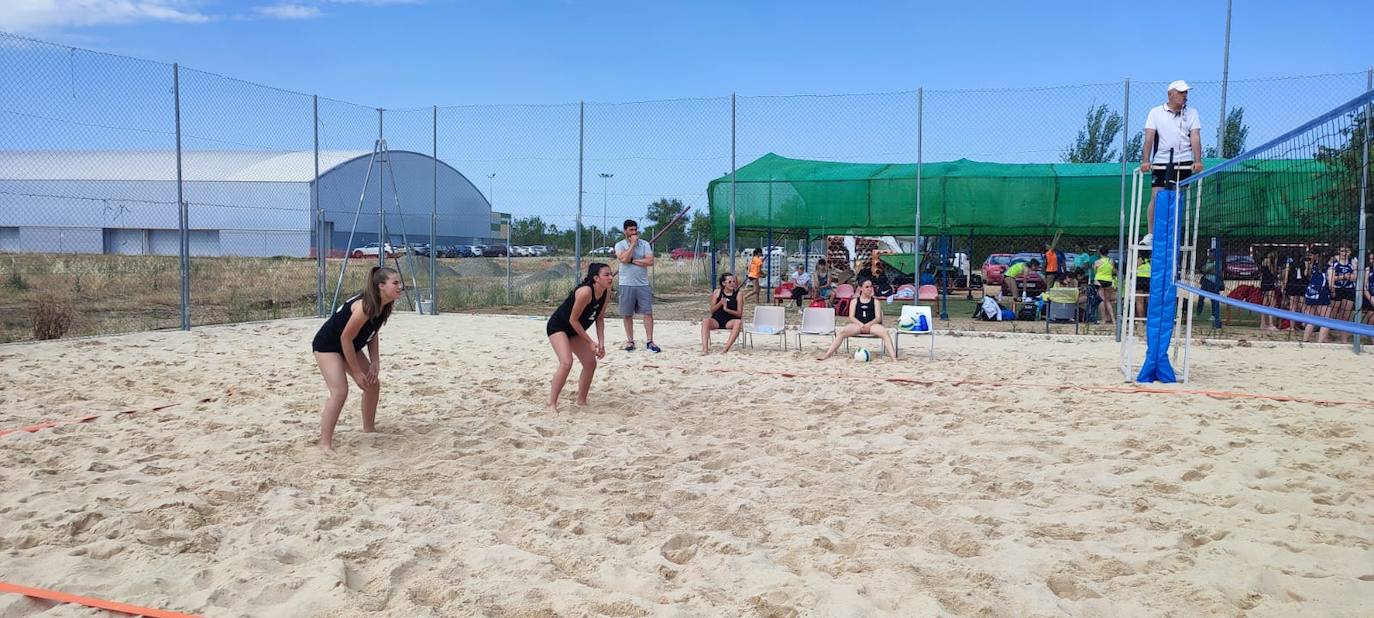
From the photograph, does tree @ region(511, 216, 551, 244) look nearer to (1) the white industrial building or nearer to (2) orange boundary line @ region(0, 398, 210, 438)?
(1) the white industrial building

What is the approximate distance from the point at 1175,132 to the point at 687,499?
5.29 m

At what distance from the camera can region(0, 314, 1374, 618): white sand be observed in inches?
116

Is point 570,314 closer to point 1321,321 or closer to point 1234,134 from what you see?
point 1321,321

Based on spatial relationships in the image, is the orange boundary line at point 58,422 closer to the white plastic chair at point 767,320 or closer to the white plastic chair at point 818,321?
the white plastic chair at point 767,320

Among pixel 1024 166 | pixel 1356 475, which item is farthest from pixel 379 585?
pixel 1024 166

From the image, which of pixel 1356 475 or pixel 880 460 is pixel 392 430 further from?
pixel 1356 475

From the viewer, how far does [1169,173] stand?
7.17 meters

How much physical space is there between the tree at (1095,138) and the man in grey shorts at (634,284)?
6339mm

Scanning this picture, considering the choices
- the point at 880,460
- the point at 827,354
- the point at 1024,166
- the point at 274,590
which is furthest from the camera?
the point at 1024,166

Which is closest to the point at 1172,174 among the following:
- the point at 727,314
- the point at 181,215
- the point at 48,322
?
the point at 727,314

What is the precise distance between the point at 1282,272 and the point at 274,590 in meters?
9.24

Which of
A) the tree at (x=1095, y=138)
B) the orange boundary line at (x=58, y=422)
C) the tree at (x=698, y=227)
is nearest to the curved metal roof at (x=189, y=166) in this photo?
the tree at (x=698, y=227)

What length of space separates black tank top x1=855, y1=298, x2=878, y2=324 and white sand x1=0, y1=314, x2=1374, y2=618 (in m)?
1.84

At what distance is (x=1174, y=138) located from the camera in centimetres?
710
